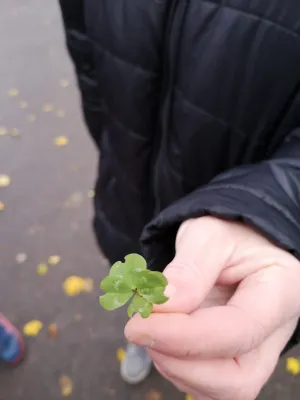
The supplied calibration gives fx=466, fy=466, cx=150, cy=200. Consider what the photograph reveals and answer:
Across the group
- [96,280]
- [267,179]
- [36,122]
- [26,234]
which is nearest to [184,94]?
[267,179]

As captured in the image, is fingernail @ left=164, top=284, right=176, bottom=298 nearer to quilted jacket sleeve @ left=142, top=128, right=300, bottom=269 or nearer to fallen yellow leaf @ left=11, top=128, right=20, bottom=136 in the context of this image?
quilted jacket sleeve @ left=142, top=128, right=300, bottom=269

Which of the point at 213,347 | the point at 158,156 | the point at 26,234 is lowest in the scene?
the point at 26,234

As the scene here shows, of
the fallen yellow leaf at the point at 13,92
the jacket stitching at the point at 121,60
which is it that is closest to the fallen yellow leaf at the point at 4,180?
the fallen yellow leaf at the point at 13,92

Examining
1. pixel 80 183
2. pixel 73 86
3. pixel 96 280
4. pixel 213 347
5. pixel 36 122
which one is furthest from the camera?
pixel 73 86

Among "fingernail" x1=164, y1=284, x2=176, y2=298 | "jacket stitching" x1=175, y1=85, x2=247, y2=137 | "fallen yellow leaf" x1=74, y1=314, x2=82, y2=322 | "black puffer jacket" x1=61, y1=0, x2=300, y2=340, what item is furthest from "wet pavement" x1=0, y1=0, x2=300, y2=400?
"fingernail" x1=164, y1=284, x2=176, y2=298

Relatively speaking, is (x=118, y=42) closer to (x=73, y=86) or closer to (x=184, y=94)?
(x=184, y=94)

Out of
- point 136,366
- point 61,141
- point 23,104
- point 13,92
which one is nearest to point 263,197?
point 136,366
